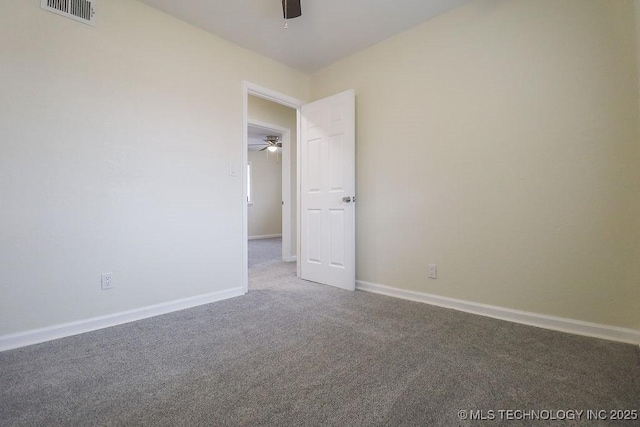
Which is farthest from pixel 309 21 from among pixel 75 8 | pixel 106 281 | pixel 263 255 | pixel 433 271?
pixel 263 255

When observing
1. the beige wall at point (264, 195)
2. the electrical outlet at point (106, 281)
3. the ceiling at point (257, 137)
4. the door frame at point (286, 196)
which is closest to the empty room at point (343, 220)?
the electrical outlet at point (106, 281)

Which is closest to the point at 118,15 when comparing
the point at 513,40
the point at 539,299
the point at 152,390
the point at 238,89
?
the point at 238,89

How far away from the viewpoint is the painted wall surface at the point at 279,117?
14.3 ft

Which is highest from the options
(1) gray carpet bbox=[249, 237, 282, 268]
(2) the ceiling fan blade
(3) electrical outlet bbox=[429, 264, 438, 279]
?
(2) the ceiling fan blade

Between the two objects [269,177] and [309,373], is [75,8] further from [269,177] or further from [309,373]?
[269,177]

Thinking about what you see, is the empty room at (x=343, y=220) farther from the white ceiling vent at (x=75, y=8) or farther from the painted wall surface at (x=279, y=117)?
the painted wall surface at (x=279, y=117)

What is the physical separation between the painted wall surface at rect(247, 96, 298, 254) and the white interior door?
1.25m

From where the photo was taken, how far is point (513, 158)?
82.1 inches

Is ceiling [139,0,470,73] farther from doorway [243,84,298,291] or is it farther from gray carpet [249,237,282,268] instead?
gray carpet [249,237,282,268]

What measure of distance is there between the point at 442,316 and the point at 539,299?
656 mm

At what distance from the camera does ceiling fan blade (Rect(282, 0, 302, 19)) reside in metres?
2.13

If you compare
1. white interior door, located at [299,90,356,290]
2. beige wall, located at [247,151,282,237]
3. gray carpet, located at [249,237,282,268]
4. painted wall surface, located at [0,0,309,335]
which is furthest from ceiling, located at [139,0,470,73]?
beige wall, located at [247,151,282,237]

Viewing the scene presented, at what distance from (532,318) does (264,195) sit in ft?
22.8

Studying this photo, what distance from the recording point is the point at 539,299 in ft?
6.53
